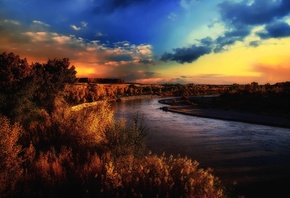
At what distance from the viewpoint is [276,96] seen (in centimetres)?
4462

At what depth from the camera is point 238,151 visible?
1719 centimetres

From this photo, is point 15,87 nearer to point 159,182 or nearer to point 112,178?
point 112,178

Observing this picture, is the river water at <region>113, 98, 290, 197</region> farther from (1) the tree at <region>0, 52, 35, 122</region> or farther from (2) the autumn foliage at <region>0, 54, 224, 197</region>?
(1) the tree at <region>0, 52, 35, 122</region>

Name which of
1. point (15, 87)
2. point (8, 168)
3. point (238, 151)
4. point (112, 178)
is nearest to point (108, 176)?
point (112, 178)

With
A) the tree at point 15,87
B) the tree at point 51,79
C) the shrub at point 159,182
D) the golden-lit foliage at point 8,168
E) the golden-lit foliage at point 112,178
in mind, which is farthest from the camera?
the tree at point 51,79

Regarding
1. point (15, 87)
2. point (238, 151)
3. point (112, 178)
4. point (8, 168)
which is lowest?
point (238, 151)

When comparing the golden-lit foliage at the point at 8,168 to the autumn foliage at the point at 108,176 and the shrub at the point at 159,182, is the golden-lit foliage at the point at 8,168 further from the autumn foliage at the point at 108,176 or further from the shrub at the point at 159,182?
the shrub at the point at 159,182

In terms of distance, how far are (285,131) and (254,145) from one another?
7339 millimetres

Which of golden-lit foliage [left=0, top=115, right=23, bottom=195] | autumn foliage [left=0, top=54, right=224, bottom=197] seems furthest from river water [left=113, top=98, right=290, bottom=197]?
golden-lit foliage [left=0, top=115, right=23, bottom=195]

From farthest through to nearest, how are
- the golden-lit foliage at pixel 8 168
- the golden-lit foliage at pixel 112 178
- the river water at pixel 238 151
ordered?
the river water at pixel 238 151, the golden-lit foliage at pixel 8 168, the golden-lit foliage at pixel 112 178

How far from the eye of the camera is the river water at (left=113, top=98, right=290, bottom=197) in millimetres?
11332

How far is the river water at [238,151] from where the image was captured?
37.2 feet

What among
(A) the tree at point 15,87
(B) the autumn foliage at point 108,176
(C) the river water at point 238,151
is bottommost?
(C) the river water at point 238,151

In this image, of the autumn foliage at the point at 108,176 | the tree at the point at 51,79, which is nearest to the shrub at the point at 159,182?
the autumn foliage at the point at 108,176
